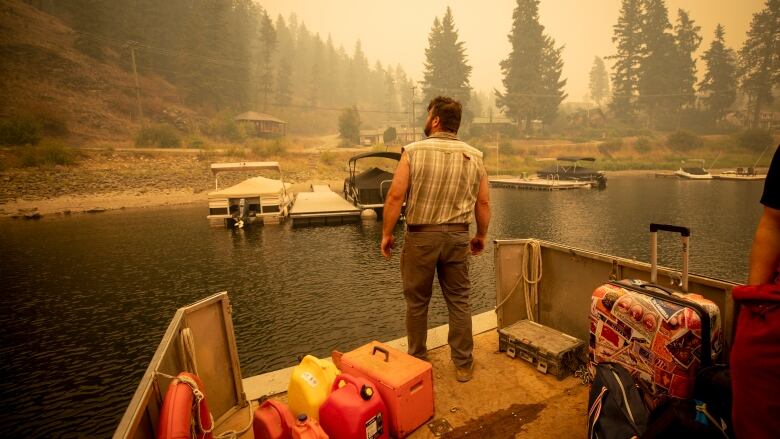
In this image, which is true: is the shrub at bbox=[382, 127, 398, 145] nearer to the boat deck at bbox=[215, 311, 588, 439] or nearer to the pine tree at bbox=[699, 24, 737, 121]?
the pine tree at bbox=[699, 24, 737, 121]

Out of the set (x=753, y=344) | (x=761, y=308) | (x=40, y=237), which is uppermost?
(x=761, y=308)

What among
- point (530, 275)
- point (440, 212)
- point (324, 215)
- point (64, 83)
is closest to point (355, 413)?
point (440, 212)

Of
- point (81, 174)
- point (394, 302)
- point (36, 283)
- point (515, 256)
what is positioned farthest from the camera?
point (81, 174)

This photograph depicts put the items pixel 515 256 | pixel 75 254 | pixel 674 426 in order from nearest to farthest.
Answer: pixel 674 426
pixel 515 256
pixel 75 254

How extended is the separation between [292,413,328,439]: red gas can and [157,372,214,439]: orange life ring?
0.67m

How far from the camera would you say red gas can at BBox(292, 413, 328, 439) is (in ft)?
8.80

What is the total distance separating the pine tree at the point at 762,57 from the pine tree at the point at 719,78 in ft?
7.34

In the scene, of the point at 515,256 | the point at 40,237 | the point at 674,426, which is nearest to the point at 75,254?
the point at 40,237

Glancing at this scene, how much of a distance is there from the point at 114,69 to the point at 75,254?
73.5 meters

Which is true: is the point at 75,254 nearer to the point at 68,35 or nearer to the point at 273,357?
the point at 273,357

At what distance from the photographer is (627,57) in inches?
3969

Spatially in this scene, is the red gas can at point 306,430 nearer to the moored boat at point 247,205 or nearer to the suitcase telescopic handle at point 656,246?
the suitcase telescopic handle at point 656,246

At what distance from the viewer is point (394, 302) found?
11.5 m

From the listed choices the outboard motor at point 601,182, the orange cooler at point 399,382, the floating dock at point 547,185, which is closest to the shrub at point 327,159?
the floating dock at point 547,185
